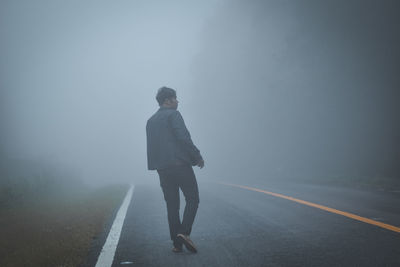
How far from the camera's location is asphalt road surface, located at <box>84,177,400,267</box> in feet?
10.9

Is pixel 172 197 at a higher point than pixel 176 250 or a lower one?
higher

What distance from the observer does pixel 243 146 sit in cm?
2970

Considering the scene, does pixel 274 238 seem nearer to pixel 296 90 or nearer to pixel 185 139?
pixel 185 139

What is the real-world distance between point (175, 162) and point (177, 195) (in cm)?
44

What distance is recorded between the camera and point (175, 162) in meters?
4.01

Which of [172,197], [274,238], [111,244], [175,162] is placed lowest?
[111,244]

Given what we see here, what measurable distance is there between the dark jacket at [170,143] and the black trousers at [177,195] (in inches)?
3.7

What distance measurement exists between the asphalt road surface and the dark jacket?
1.04 m

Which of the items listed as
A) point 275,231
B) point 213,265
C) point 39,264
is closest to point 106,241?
point 39,264

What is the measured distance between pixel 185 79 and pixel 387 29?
3547 centimetres

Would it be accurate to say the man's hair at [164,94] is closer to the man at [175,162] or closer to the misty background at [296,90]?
the man at [175,162]

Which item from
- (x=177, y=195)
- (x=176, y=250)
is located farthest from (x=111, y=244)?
(x=177, y=195)

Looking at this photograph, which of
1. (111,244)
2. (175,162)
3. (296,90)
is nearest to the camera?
(175,162)

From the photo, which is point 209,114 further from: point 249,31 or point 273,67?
point 273,67
